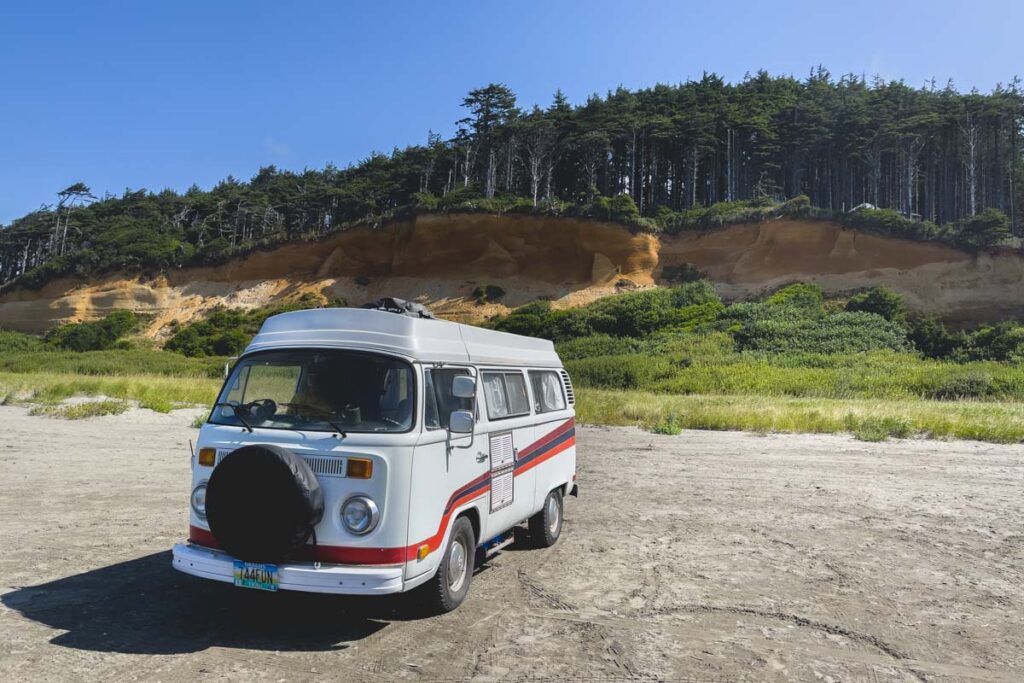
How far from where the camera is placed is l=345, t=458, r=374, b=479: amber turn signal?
16.5 feet

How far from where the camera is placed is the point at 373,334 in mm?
5699

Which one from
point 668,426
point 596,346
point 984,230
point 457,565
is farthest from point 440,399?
point 984,230

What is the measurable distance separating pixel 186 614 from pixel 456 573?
7.16 feet

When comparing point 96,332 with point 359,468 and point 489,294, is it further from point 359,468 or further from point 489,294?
point 359,468

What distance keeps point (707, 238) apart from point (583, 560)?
168 feet

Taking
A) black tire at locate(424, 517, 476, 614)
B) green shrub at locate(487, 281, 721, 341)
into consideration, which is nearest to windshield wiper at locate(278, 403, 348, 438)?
black tire at locate(424, 517, 476, 614)

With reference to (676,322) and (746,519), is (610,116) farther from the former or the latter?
(746,519)

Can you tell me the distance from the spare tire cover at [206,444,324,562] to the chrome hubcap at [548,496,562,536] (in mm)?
3768

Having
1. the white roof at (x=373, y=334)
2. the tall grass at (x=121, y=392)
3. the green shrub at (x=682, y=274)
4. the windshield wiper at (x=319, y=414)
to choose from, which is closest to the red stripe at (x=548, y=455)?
the white roof at (x=373, y=334)

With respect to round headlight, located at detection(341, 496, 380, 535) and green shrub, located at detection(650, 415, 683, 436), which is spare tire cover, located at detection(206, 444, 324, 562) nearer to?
round headlight, located at detection(341, 496, 380, 535)

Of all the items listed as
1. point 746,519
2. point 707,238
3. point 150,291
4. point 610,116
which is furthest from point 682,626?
point 610,116

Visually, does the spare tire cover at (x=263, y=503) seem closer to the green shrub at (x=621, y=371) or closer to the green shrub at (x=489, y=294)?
the green shrub at (x=621, y=371)

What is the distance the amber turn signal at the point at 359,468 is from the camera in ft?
16.5

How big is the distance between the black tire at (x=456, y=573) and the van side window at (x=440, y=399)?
0.90 meters
